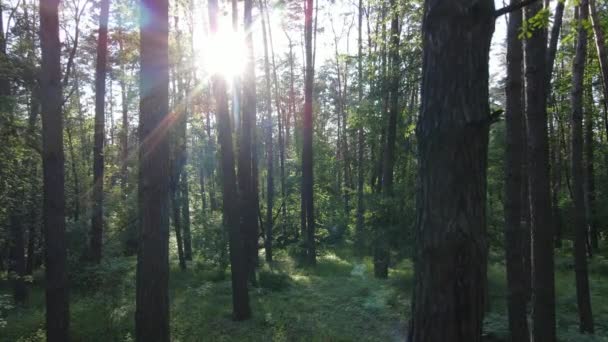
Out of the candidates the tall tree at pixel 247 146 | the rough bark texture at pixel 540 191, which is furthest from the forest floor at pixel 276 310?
the rough bark texture at pixel 540 191

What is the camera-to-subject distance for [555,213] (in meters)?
20.1

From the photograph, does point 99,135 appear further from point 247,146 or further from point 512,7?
point 512,7

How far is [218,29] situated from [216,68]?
916 millimetres

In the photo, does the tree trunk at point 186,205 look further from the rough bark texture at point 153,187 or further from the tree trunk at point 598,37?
the tree trunk at point 598,37

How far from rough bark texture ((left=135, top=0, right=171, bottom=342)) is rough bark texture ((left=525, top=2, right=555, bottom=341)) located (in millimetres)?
5174

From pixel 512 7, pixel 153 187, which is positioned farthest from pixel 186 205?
pixel 512 7

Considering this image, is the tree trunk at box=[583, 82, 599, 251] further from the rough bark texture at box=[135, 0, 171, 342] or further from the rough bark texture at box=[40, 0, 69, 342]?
the rough bark texture at box=[40, 0, 69, 342]

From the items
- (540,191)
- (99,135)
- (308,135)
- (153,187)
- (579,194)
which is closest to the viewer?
(153,187)

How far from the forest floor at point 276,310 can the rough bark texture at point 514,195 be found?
6.79 feet

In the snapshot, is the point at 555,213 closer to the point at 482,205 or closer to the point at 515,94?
the point at 515,94

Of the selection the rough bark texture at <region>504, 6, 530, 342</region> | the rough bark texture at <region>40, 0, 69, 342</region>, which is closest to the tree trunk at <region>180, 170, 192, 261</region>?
the rough bark texture at <region>40, 0, 69, 342</region>

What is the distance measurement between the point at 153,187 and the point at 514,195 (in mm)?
5275

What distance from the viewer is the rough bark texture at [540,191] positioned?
5336 millimetres

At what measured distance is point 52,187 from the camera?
6629mm
